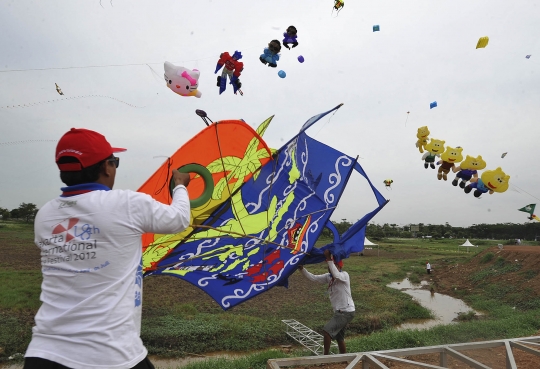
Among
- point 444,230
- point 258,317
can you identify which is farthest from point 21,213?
point 444,230

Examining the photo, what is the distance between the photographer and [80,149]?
1.61m

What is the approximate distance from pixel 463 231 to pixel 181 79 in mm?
62175

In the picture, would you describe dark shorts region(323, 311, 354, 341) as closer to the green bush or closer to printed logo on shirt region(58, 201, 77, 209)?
printed logo on shirt region(58, 201, 77, 209)

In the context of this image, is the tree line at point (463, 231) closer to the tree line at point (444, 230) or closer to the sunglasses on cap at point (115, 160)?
the tree line at point (444, 230)

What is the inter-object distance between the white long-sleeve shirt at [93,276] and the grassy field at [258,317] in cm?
570

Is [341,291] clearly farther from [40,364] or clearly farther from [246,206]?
[40,364]

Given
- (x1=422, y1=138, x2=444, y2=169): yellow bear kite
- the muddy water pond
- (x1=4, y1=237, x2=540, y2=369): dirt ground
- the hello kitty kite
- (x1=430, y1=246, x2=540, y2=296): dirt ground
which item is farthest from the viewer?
(x1=430, y1=246, x2=540, y2=296): dirt ground

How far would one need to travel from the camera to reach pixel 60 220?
1562mm

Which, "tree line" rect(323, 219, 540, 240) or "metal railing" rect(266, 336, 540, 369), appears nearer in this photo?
"metal railing" rect(266, 336, 540, 369)

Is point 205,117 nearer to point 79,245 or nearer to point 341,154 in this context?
point 341,154

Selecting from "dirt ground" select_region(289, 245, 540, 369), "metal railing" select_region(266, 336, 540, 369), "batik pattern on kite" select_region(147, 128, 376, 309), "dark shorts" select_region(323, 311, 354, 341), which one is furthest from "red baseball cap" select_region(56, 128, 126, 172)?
"dirt ground" select_region(289, 245, 540, 369)

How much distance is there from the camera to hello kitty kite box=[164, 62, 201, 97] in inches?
168

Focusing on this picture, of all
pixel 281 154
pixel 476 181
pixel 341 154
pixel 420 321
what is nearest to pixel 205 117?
pixel 281 154

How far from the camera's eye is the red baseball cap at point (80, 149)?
5.27ft
